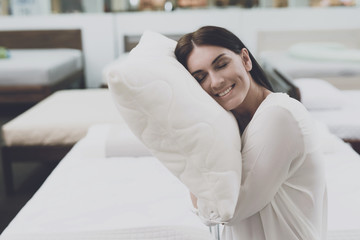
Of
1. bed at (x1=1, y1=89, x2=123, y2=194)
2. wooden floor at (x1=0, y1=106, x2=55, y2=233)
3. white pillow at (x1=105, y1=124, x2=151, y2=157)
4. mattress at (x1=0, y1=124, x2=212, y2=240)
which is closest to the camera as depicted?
mattress at (x1=0, y1=124, x2=212, y2=240)

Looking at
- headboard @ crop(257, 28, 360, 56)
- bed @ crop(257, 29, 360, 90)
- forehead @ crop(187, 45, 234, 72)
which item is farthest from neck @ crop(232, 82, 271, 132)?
headboard @ crop(257, 28, 360, 56)

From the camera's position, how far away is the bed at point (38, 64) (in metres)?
3.85

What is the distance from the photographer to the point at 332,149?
1.74 m

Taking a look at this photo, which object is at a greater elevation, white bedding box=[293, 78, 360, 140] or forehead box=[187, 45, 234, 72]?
forehead box=[187, 45, 234, 72]

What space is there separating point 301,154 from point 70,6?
4.97m

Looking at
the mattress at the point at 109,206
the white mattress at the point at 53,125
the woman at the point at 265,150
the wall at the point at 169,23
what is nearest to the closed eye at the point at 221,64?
the woman at the point at 265,150

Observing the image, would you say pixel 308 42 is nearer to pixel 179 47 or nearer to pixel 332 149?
pixel 332 149

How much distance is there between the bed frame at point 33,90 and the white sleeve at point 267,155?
181 centimetres

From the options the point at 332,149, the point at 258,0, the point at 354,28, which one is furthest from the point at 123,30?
the point at 332,149

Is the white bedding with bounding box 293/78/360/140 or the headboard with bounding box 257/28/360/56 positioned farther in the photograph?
the headboard with bounding box 257/28/360/56

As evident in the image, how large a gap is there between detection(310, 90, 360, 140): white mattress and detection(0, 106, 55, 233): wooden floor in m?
1.70

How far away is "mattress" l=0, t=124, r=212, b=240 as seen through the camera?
115 cm

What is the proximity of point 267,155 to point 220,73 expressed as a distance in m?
0.23

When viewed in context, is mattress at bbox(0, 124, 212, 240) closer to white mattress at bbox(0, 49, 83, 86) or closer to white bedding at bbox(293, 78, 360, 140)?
white bedding at bbox(293, 78, 360, 140)
